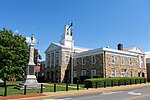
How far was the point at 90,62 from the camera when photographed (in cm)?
4103

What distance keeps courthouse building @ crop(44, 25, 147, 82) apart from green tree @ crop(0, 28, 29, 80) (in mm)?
10437

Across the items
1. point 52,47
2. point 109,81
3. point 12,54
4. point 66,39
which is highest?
point 66,39

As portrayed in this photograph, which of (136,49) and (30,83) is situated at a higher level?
(136,49)

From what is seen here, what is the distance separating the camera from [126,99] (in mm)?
14727

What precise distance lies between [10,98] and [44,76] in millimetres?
36600

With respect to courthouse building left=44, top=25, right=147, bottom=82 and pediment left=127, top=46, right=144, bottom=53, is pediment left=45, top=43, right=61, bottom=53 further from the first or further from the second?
pediment left=127, top=46, right=144, bottom=53

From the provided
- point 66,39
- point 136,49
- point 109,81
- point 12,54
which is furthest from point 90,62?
point 12,54

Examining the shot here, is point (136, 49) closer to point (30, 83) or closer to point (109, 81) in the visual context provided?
point (109, 81)

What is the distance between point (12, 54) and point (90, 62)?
56.8 feet

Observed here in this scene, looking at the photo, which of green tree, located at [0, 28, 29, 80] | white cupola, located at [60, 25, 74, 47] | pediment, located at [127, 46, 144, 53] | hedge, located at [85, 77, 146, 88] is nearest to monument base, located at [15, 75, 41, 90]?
green tree, located at [0, 28, 29, 80]

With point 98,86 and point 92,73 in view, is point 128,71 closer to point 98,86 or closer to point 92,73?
point 92,73

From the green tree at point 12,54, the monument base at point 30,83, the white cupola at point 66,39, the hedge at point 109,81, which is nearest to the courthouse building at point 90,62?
the white cupola at point 66,39

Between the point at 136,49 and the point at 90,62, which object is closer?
the point at 90,62

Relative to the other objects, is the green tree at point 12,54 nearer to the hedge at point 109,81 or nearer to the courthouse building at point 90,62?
the hedge at point 109,81
